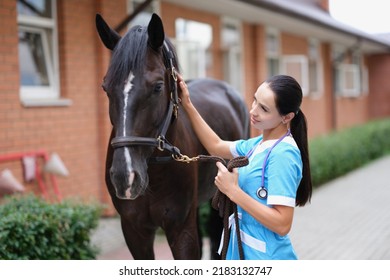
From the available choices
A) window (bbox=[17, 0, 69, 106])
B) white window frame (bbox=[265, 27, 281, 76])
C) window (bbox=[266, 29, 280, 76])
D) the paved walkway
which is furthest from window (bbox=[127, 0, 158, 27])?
window (bbox=[266, 29, 280, 76])

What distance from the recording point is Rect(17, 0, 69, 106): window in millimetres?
6258

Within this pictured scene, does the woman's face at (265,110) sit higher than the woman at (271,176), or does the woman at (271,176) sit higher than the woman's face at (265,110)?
the woman's face at (265,110)

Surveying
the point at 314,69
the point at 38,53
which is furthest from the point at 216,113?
the point at 314,69

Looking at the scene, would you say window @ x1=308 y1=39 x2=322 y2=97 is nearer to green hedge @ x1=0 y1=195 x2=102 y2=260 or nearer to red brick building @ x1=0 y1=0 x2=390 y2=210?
red brick building @ x1=0 y1=0 x2=390 y2=210

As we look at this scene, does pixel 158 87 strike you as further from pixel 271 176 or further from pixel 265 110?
pixel 271 176

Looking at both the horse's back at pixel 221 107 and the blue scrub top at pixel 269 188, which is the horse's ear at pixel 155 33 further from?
the horse's back at pixel 221 107

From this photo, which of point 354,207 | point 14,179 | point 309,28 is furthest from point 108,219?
point 309,28

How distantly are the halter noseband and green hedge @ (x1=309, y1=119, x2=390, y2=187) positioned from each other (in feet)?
24.4

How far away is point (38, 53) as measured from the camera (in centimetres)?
656

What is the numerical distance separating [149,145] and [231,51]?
891 cm

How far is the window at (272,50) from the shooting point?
519 inches

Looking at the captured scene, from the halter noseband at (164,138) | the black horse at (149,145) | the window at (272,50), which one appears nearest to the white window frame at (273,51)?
the window at (272,50)

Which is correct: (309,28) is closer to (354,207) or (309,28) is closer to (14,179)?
(354,207)

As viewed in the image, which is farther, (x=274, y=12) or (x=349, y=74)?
(x=349, y=74)
